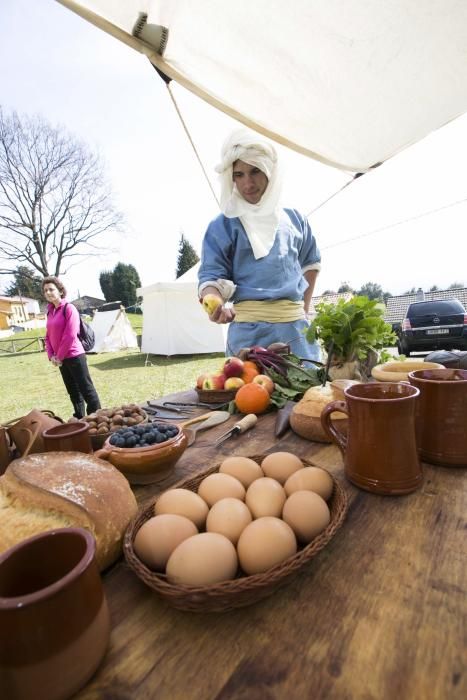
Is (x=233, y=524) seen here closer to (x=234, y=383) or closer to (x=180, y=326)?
(x=234, y=383)

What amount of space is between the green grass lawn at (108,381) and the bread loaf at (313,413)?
4121 mm

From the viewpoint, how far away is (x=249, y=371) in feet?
4.37

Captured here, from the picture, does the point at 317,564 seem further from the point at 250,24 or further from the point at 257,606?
the point at 250,24

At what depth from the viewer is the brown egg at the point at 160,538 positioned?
42 centimetres

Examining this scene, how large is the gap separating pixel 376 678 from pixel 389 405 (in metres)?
0.35

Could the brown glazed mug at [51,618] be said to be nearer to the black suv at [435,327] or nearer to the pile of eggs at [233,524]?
the pile of eggs at [233,524]

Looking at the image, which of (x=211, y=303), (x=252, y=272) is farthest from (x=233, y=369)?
(x=252, y=272)

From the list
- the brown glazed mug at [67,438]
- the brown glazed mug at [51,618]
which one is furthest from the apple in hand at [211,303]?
the brown glazed mug at [51,618]

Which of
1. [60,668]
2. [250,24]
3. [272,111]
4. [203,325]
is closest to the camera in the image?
[60,668]

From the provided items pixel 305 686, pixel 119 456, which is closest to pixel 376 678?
pixel 305 686

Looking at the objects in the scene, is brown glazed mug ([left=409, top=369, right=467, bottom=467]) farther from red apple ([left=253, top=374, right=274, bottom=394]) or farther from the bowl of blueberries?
red apple ([left=253, top=374, right=274, bottom=394])

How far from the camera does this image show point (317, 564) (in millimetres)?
441

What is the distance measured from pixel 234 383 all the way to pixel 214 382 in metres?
0.09

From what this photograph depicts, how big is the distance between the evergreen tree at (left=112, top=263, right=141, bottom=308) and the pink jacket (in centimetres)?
2598
